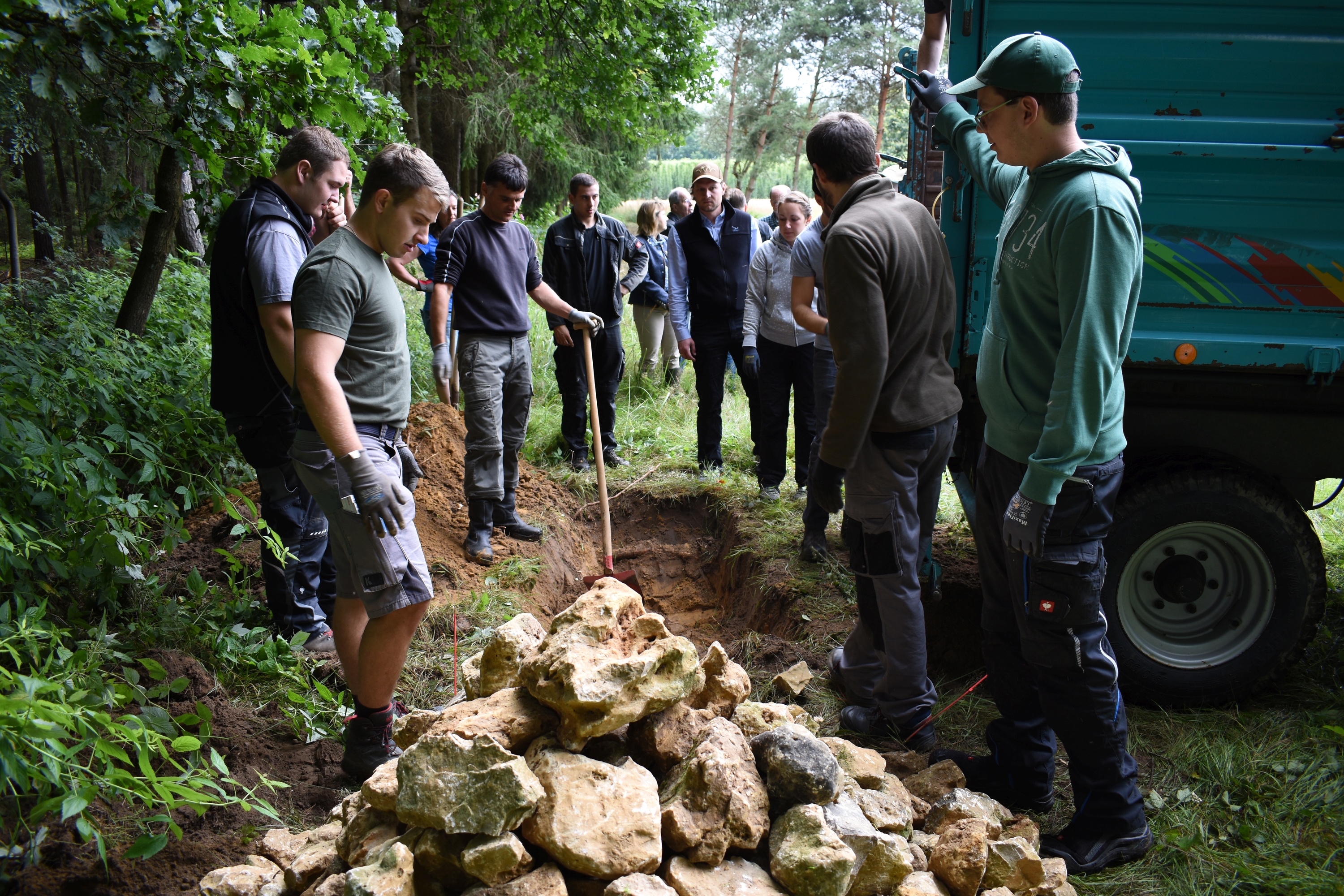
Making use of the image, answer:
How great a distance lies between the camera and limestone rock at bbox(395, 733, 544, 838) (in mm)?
1975

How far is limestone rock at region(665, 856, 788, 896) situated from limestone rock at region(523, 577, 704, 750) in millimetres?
393

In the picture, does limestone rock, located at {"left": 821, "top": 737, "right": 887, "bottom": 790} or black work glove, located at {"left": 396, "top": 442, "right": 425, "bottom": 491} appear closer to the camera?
limestone rock, located at {"left": 821, "top": 737, "right": 887, "bottom": 790}

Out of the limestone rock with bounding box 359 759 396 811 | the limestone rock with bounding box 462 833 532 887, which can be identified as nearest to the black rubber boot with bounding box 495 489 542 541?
the limestone rock with bounding box 359 759 396 811

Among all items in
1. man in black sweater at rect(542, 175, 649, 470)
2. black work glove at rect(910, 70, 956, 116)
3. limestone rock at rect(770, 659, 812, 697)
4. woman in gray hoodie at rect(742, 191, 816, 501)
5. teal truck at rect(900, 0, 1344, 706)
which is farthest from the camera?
man in black sweater at rect(542, 175, 649, 470)

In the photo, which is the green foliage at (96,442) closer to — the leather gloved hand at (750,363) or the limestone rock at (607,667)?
the limestone rock at (607,667)

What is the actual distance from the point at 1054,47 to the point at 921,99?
1049mm

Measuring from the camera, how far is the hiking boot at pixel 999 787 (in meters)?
2.79

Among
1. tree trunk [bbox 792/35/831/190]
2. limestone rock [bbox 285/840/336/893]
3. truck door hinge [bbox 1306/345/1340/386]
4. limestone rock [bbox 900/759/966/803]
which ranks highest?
tree trunk [bbox 792/35/831/190]

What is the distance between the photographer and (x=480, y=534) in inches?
194

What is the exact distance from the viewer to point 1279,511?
3.13 m

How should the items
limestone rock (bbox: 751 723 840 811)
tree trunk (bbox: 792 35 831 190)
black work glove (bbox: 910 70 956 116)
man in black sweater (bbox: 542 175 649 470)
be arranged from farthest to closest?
tree trunk (bbox: 792 35 831 190)
man in black sweater (bbox: 542 175 649 470)
black work glove (bbox: 910 70 956 116)
limestone rock (bbox: 751 723 840 811)

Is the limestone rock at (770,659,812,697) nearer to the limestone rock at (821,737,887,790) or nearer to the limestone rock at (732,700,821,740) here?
the limestone rock at (732,700,821,740)

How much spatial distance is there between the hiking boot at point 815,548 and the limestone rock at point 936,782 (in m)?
1.94

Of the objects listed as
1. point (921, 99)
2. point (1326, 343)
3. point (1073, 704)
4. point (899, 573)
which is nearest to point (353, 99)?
point (921, 99)
